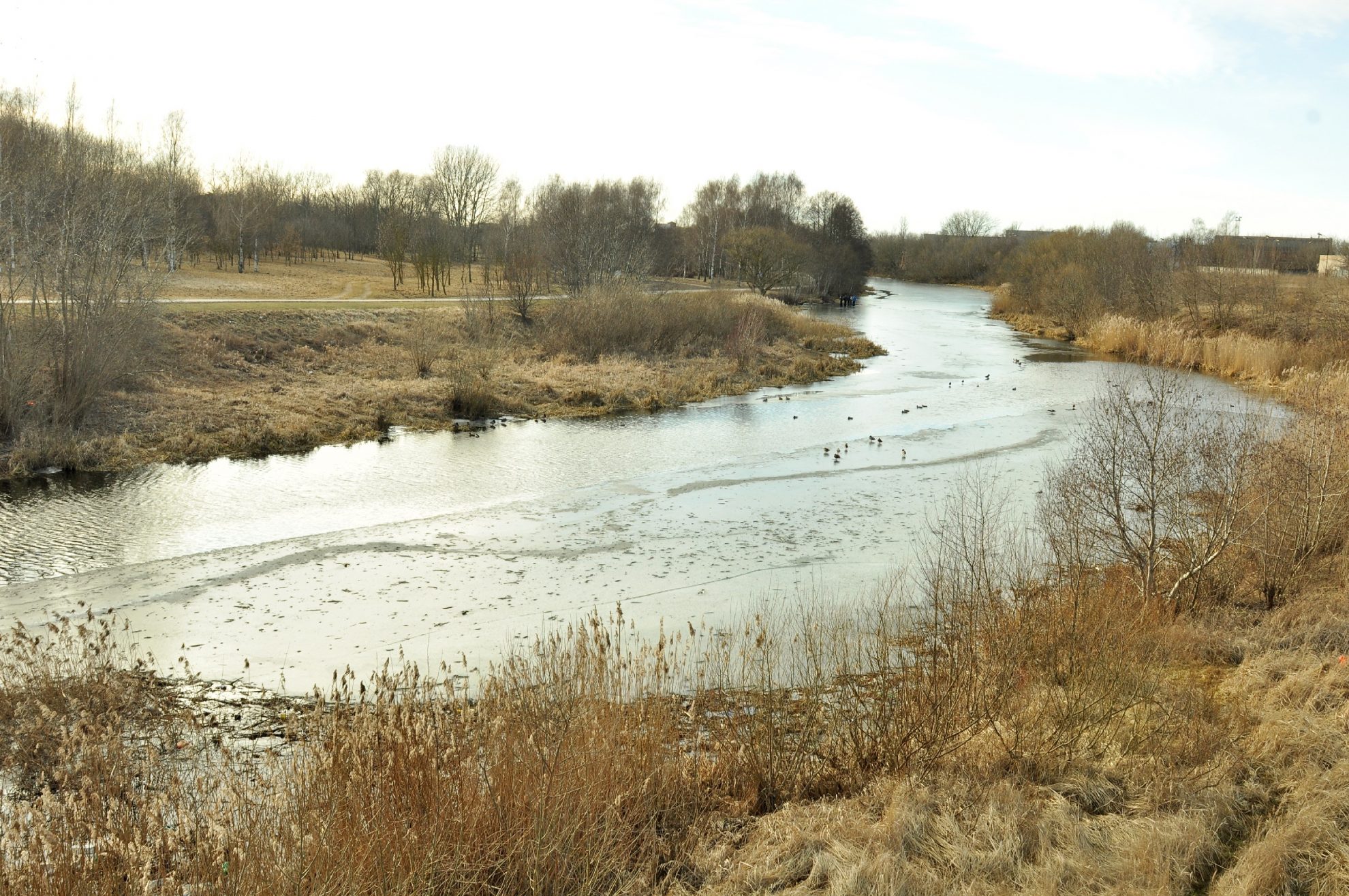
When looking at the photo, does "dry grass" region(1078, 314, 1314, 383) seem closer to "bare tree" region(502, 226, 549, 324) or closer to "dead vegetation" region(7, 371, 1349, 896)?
"bare tree" region(502, 226, 549, 324)

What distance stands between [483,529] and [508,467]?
493cm

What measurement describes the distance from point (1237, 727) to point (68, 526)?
51.3 ft

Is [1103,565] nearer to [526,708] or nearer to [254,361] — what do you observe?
[526,708]

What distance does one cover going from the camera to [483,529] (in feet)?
49.6

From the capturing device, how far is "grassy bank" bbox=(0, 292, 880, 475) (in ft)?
68.0

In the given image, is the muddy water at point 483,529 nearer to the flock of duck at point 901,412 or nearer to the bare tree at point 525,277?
the flock of duck at point 901,412

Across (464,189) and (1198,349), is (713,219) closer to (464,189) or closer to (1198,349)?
(464,189)

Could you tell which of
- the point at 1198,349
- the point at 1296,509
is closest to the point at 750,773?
the point at 1296,509

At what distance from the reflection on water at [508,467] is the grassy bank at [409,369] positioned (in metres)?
1.12

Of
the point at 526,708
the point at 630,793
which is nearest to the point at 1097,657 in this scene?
the point at 630,793

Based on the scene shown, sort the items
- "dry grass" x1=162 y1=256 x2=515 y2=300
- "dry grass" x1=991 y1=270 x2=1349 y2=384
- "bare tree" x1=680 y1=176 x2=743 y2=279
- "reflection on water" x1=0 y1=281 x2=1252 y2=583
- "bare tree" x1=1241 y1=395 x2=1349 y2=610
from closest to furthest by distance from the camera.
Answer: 1. "bare tree" x1=1241 y1=395 x2=1349 y2=610
2. "reflection on water" x1=0 y1=281 x2=1252 y2=583
3. "dry grass" x1=991 y1=270 x2=1349 y2=384
4. "dry grass" x1=162 y1=256 x2=515 y2=300
5. "bare tree" x1=680 y1=176 x2=743 y2=279

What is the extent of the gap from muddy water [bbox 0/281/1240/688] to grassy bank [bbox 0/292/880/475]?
1.30m

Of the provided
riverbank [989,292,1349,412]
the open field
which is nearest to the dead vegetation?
riverbank [989,292,1349,412]

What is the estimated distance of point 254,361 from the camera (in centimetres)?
2734
